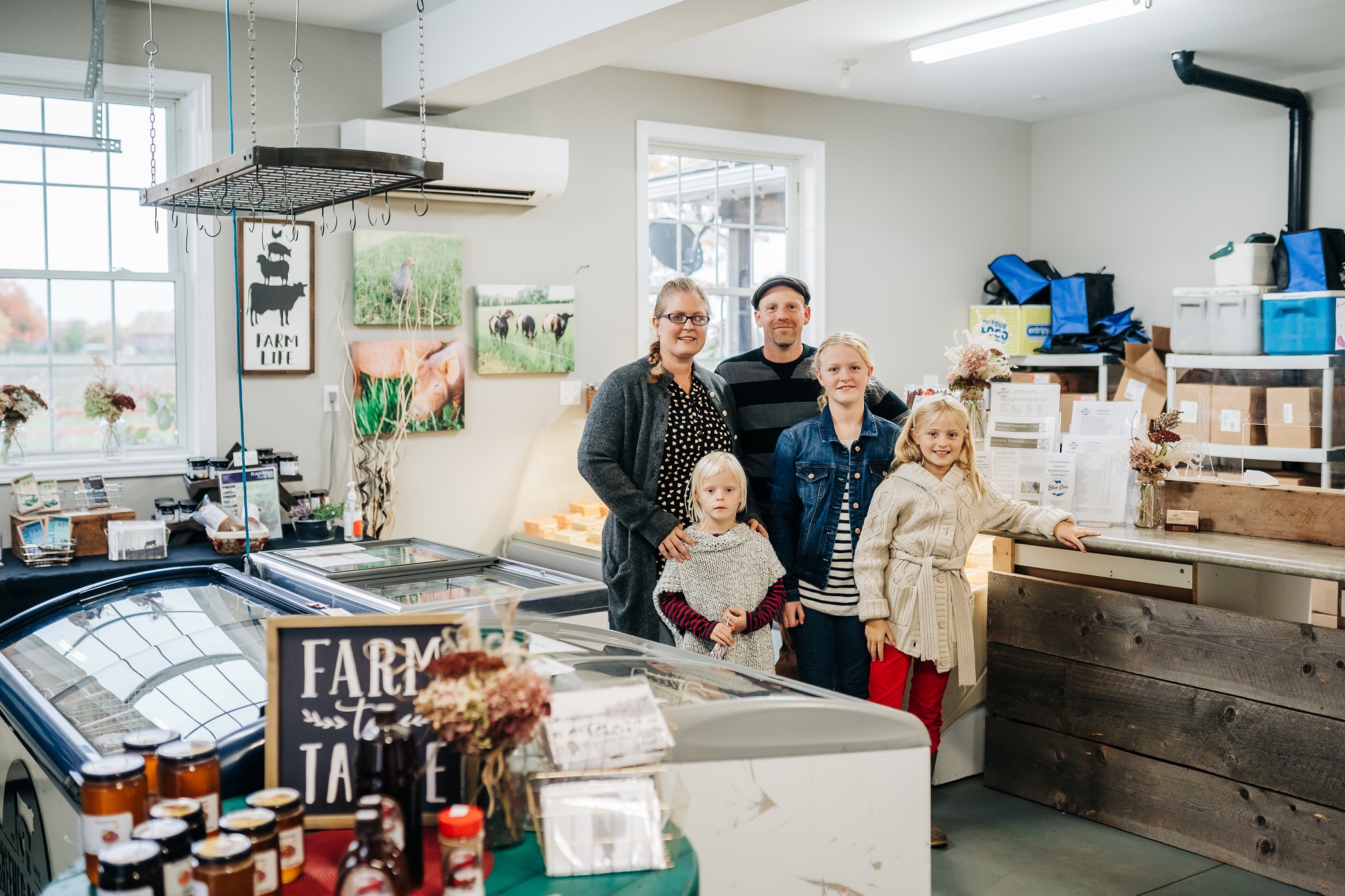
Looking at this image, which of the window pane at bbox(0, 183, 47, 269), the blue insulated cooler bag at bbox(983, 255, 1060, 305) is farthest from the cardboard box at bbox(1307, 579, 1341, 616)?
the window pane at bbox(0, 183, 47, 269)

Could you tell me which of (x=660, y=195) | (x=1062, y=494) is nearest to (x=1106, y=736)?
(x=1062, y=494)

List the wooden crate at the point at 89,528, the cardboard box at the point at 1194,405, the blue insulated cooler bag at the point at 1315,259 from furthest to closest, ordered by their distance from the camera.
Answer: the cardboard box at the point at 1194,405 < the blue insulated cooler bag at the point at 1315,259 < the wooden crate at the point at 89,528

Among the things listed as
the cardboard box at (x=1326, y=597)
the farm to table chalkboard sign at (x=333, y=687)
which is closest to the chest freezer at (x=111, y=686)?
the farm to table chalkboard sign at (x=333, y=687)

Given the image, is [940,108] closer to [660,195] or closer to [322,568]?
[660,195]

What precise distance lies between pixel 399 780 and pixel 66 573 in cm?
285

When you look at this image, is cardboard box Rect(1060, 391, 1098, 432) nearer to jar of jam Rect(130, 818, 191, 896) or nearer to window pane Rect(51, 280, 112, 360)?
window pane Rect(51, 280, 112, 360)

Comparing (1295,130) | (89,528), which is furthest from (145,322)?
(1295,130)

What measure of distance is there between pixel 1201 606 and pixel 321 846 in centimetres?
261

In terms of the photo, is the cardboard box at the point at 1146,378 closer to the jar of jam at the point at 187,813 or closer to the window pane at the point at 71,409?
the window pane at the point at 71,409

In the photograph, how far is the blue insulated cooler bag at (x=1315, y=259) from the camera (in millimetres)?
5469

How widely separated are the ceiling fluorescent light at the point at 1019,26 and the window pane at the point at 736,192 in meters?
1.16

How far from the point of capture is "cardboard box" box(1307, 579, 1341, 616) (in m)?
3.30

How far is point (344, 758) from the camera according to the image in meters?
1.54

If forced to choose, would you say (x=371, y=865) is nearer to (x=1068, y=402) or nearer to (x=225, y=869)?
(x=225, y=869)
